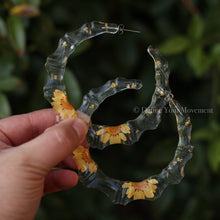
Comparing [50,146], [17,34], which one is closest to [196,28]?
[17,34]

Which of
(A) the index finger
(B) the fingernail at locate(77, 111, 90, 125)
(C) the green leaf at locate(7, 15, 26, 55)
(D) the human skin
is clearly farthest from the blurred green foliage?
(D) the human skin

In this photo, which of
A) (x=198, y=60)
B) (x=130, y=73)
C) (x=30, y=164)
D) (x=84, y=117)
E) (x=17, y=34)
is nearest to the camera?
(x=30, y=164)

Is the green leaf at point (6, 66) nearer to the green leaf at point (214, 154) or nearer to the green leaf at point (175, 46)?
the green leaf at point (175, 46)

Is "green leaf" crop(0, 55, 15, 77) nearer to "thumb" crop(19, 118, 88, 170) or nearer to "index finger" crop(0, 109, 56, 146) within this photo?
"index finger" crop(0, 109, 56, 146)

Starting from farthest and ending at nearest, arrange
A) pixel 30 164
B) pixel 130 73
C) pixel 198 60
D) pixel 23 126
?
pixel 130 73
pixel 198 60
pixel 23 126
pixel 30 164

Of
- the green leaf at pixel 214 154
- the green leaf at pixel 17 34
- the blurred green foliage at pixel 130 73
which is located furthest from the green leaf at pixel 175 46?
the green leaf at pixel 17 34

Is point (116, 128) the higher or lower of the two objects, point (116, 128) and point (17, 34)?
the lower

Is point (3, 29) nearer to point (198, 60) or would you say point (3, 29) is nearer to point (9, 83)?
point (9, 83)

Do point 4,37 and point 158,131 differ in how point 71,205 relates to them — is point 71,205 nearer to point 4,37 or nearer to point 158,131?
point 158,131
